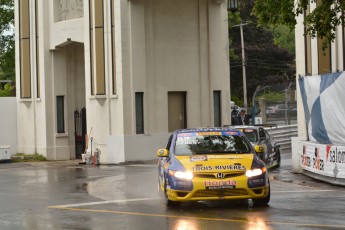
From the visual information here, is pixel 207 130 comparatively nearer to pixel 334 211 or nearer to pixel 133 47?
pixel 334 211

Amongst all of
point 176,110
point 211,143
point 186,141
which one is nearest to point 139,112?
point 176,110

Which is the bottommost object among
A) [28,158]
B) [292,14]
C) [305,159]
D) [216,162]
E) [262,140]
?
[28,158]

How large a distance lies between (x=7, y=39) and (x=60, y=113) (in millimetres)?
16611

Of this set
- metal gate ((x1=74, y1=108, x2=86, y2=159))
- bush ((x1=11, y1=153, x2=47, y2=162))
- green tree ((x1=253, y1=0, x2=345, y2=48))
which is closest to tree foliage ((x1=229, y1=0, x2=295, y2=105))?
metal gate ((x1=74, y1=108, x2=86, y2=159))

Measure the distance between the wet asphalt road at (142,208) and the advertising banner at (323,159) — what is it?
1.27 ft

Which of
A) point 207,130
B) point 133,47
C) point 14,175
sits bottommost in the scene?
point 14,175

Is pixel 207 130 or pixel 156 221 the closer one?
pixel 156 221

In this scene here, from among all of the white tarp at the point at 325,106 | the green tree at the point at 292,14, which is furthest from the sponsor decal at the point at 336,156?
the green tree at the point at 292,14

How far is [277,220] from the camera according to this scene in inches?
524

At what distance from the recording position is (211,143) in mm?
16297

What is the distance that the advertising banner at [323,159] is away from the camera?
20.0 m

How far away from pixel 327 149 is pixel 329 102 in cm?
139

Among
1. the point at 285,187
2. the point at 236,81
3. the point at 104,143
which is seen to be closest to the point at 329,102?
the point at 285,187

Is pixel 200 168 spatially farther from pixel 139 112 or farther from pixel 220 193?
pixel 139 112
